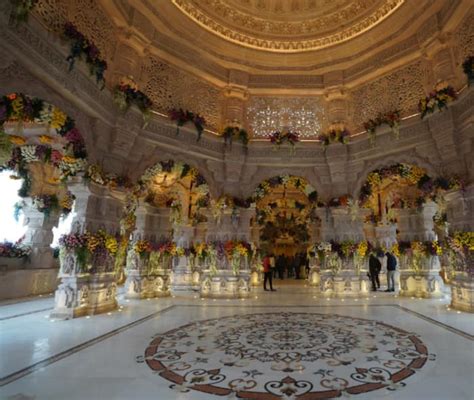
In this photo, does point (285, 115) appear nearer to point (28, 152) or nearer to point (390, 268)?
point (390, 268)

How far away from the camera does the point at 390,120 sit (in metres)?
8.57

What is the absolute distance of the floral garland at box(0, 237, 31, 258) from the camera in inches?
366

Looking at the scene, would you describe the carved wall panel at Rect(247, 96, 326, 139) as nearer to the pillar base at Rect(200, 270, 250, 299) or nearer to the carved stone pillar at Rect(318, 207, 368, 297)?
the carved stone pillar at Rect(318, 207, 368, 297)

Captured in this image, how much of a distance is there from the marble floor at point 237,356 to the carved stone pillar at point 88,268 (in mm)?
359

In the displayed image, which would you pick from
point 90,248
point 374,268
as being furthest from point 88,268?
point 374,268

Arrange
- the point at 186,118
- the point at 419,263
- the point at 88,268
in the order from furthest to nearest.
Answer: the point at 419,263, the point at 186,118, the point at 88,268

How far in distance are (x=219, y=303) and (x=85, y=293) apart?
350 cm

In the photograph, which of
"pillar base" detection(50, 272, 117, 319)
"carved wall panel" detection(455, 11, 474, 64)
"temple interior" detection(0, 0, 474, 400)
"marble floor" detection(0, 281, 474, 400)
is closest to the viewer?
"marble floor" detection(0, 281, 474, 400)

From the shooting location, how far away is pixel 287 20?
32.9ft

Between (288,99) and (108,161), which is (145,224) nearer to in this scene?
(108,161)

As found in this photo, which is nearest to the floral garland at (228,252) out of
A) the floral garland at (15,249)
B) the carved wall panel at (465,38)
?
the floral garland at (15,249)

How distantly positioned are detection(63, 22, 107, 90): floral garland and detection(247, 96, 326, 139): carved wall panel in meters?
5.32

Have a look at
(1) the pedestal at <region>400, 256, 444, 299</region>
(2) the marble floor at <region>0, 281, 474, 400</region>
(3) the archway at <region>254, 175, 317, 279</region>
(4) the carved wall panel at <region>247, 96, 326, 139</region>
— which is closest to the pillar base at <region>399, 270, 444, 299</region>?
(1) the pedestal at <region>400, 256, 444, 299</region>

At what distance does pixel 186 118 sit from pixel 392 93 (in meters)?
6.45
